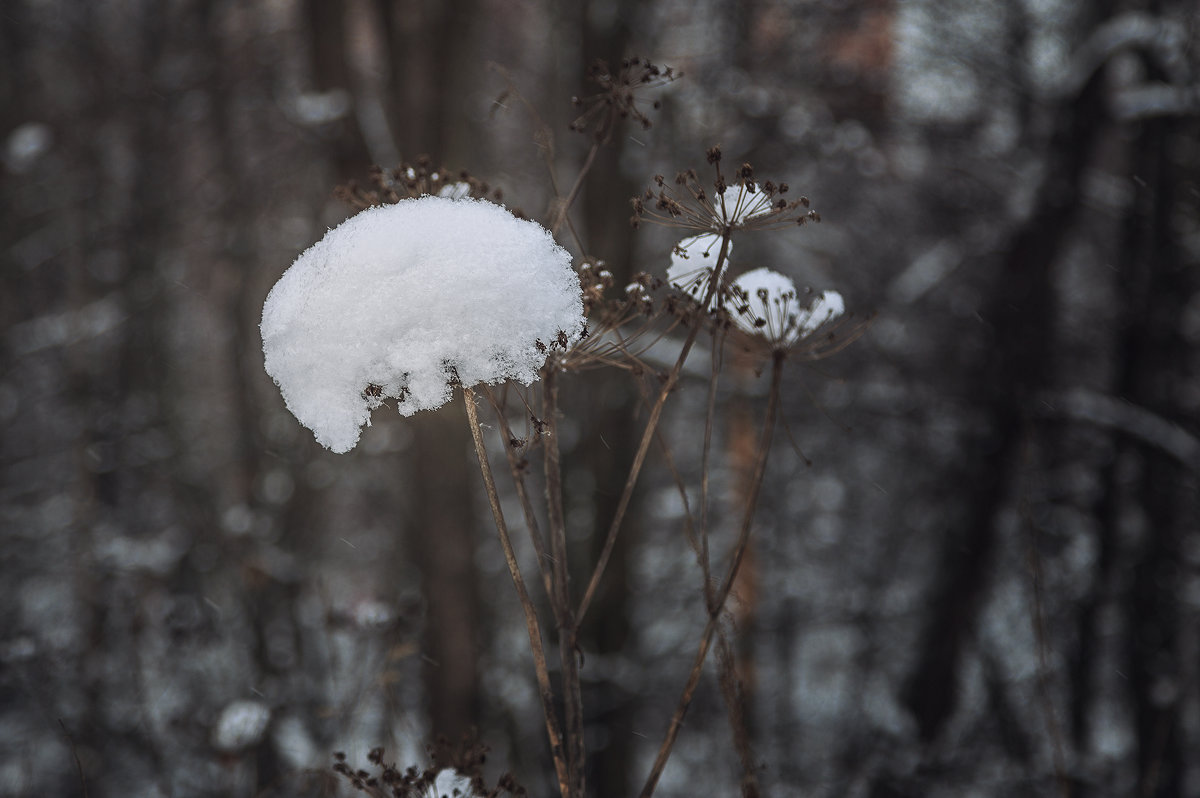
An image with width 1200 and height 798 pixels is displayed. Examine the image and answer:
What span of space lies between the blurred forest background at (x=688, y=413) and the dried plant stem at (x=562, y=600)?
1.79 m

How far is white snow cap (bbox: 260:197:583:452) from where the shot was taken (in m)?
1.13

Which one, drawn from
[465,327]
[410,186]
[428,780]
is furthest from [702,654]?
[410,186]

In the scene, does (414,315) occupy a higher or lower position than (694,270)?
lower

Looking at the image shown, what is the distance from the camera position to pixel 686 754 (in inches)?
216

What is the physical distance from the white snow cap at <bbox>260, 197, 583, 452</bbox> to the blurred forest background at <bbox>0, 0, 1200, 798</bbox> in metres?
1.95

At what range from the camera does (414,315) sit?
113cm

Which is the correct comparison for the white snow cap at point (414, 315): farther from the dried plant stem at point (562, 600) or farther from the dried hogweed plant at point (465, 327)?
the dried plant stem at point (562, 600)

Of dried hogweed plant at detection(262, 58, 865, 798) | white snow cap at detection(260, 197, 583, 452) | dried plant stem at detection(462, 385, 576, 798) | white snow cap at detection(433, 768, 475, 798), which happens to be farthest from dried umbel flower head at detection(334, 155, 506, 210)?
white snow cap at detection(433, 768, 475, 798)

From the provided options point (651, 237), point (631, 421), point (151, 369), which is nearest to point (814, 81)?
point (651, 237)

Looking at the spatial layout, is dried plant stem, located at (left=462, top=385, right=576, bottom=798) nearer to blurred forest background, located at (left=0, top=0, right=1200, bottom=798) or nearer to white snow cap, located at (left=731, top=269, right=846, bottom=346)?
white snow cap, located at (left=731, top=269, right=846, bottom=346)

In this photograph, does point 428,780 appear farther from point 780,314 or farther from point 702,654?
point 780,314

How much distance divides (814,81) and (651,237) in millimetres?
1492

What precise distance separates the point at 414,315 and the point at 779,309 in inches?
33.1

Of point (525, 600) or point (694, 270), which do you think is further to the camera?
point (694, 270)
